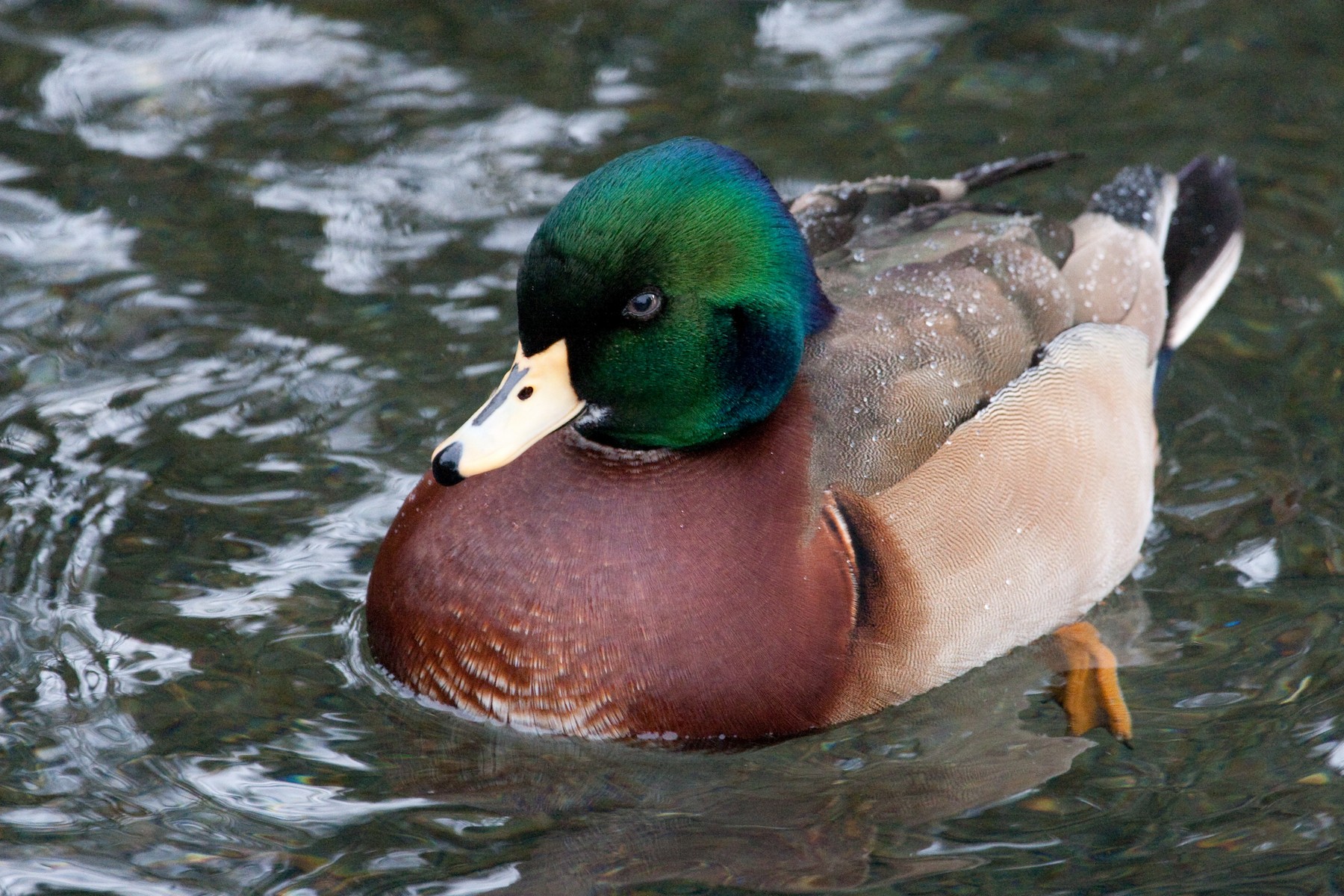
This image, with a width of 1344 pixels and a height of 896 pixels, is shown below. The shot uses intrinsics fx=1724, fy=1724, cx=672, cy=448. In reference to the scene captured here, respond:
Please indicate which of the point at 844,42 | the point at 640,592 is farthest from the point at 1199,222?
the point at 640,592

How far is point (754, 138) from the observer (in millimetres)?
7156

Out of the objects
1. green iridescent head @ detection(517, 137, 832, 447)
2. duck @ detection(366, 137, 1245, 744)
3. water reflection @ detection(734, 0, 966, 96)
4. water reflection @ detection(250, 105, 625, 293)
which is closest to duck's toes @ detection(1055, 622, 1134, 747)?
duck @ detection(366, 137, 1245, 744)

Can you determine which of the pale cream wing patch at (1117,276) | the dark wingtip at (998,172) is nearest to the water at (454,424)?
the pale cream wing patch at (1117,276)

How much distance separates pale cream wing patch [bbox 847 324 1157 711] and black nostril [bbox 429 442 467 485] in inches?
40.9

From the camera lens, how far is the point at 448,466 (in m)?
4.04

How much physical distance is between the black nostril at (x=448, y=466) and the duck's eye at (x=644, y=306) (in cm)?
51

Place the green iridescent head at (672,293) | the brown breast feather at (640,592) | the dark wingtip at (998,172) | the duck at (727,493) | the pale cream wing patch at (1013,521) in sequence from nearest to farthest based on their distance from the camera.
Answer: the green iridescent head at (672,293) → the duck at (727,493) → the brown breast feather at (640,592) → the pale cream wing patch at (1013,521) → the dark wingtip at (998,172)

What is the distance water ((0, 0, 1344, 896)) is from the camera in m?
4.17

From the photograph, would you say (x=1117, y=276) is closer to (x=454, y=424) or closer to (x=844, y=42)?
(x=454, y=424)

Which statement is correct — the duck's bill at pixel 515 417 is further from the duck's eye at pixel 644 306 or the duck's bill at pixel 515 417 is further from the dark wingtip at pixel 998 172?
the dark wingtip at pixel 998 172

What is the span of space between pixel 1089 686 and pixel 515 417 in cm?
186

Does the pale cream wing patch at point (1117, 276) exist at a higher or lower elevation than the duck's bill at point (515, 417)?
lower

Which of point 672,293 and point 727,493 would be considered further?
point 727,493

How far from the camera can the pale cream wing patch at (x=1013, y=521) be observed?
4.45 meters
